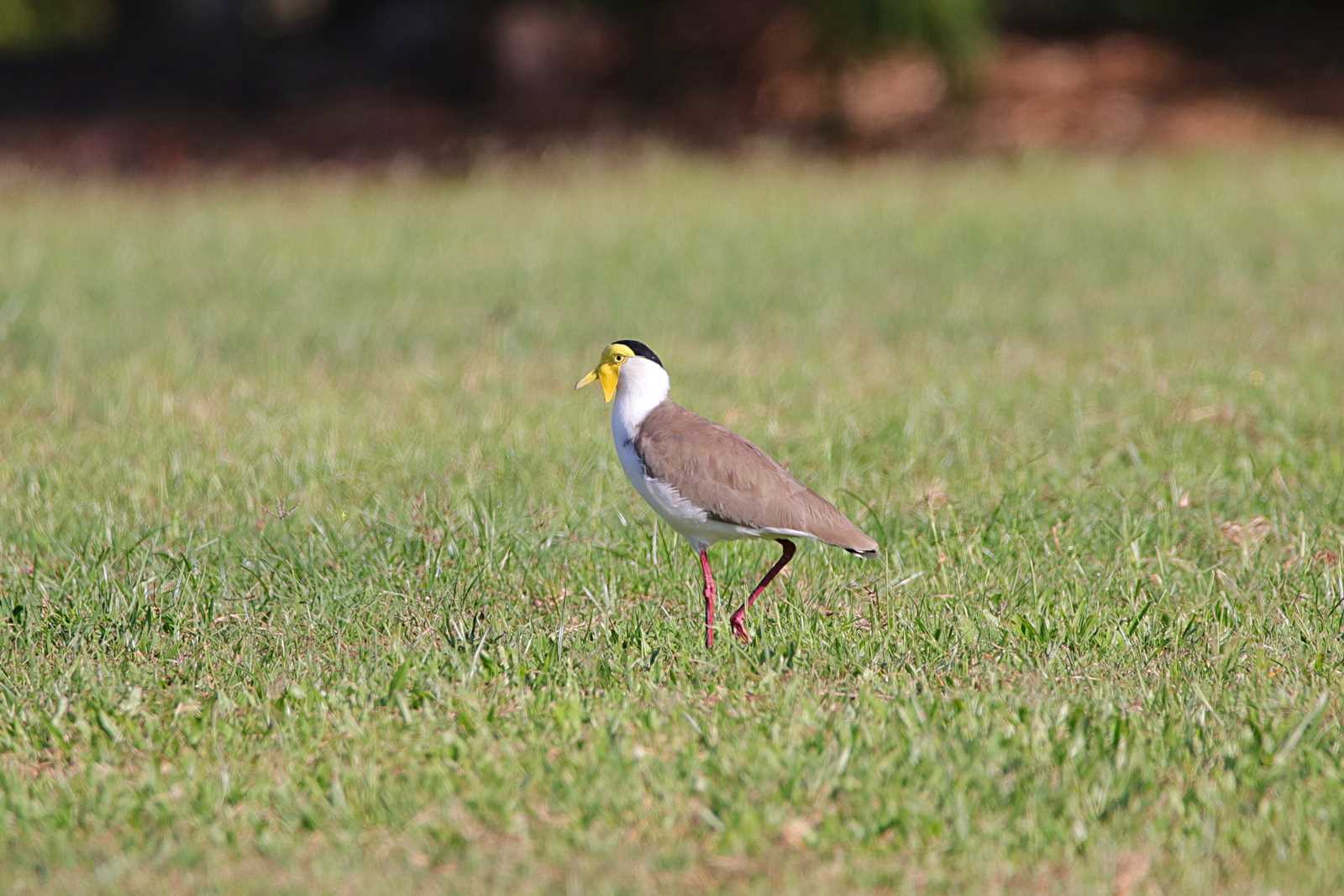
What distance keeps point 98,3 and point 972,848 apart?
1166 inches

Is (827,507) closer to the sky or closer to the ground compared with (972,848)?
closer to the sky

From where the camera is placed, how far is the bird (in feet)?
19.1

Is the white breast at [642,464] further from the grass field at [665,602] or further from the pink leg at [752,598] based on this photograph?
the grass field at [665,602]

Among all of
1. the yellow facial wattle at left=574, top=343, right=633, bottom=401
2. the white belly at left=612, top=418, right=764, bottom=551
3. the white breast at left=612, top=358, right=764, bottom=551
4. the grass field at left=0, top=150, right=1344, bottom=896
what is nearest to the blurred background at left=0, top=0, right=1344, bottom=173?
the grass field at left=0, top=150, right=1344, bottom=896

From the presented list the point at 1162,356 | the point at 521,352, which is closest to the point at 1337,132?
the point at 1162,356

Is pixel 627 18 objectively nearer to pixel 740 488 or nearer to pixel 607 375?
pixel 607 375

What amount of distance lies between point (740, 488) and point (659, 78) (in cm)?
2115

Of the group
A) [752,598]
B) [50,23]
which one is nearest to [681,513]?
[752,598]

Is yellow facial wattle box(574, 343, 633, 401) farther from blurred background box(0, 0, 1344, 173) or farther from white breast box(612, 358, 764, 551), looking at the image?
blurred background box(0, 0, 1344, 173)

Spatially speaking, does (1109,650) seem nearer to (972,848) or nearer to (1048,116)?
(972,848)

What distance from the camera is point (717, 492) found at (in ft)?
19.1

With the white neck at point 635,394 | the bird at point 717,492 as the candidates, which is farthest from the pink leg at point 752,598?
the white neck at point 635,394

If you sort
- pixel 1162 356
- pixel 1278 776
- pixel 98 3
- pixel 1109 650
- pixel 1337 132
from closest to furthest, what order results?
pixel 1278 776, pixel 1109 650, pixel 1162 356, pixel 1337 132, pixel 98 3

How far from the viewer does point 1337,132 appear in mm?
21062
